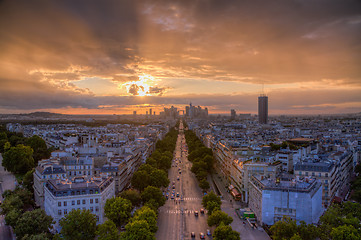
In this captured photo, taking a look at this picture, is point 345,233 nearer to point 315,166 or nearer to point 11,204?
point 315,166

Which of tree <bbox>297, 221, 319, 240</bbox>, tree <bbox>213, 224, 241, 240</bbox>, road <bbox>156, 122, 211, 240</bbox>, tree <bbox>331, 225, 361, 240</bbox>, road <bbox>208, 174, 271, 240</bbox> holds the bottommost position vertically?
road <bbox>156, 122, 211, 240</bbox>

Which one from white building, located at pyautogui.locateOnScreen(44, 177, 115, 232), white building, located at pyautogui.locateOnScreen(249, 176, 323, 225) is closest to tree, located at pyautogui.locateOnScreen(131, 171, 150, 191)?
white building, located at pyautogui.locateOnScreen(44, 177, 115, 232)

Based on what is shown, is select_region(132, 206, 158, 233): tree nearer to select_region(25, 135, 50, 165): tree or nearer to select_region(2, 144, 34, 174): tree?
select_region(2, 144, 34, 174): tree

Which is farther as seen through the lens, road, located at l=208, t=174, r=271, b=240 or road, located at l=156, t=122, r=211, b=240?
road, located at l=156, t=122, r=211, b=240

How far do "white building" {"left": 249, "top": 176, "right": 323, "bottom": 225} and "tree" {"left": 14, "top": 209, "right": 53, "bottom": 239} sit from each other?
105ft

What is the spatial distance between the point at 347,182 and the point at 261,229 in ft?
118

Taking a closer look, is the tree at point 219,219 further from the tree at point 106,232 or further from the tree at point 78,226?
the tree at point 78,226

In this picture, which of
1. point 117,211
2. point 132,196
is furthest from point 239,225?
point 117,211

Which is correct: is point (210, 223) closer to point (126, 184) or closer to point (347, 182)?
point (126, 184)

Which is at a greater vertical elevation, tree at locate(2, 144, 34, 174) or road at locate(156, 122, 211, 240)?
tree at locate(2, 144, 34, 174)

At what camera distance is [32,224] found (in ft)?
120

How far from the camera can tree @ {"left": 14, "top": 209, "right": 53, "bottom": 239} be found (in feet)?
119

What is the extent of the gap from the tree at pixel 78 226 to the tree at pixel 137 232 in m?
5.51

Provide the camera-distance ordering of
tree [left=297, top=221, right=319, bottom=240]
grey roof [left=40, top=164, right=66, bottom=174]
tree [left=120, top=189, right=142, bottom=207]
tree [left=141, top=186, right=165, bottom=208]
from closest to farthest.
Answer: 1. tree [left=297, top=221, right=319, bottom=240]
2. tree [left=120, top=189, right=142, bottom=207]
3. tree [left=141, top=186, right=165, bottom=208]
4. grey roof [left=40, top=164, right=66, bottom=174]
